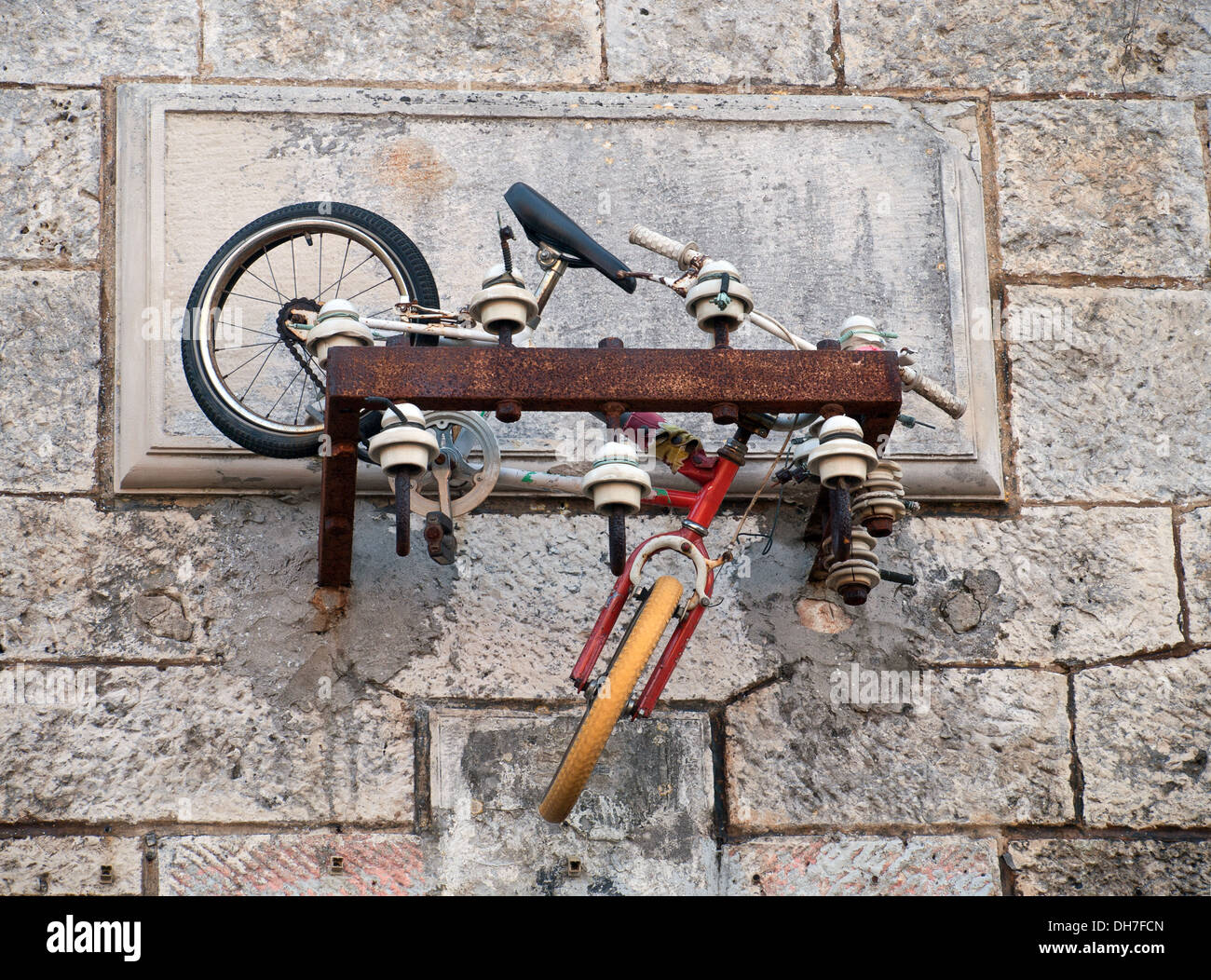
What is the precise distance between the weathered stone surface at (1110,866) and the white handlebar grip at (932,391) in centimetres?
102

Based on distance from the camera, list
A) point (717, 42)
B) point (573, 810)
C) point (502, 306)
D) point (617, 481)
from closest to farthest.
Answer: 1. point (617, 481)
2. point (502, 306)
3. point (573, 810)
4. point (717, 42)

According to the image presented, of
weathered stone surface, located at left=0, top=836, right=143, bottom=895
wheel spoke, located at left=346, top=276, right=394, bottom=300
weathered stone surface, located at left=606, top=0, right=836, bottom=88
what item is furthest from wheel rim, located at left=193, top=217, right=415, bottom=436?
weathered stone surface, located at left=0, top=836, right=143, bottom=895

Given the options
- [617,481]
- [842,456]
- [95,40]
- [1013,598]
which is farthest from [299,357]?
[1013,598]

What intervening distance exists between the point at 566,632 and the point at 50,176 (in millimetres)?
1809

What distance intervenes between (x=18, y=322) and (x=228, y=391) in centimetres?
73

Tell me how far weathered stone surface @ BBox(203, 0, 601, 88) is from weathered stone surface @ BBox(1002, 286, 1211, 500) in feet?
4.57

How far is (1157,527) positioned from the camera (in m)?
4.20

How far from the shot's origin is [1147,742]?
400cm

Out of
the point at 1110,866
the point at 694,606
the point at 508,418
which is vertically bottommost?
the point at 1110,866

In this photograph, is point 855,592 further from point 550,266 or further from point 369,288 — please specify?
point 369,288

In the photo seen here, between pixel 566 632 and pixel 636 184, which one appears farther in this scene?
pixel 636 184

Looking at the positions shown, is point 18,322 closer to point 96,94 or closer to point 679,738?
point 96,94

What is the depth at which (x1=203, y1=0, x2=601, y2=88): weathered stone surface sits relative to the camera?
14.8 feet
